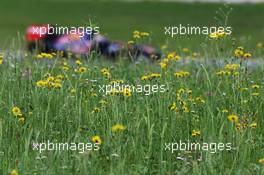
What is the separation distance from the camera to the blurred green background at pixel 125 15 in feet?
130

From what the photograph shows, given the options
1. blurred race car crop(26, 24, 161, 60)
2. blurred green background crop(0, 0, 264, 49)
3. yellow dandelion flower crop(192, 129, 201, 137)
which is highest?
blurred green background crop(0, 0, 264, 49)

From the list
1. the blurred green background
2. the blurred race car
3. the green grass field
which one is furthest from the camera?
the blurred green background

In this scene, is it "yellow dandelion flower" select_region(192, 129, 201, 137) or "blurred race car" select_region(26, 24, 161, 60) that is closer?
"yellow dandelion flower" select_region(192, 129, 201, 137)

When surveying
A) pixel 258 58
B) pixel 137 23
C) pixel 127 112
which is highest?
pixel 137 23

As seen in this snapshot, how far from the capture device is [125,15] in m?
43.8

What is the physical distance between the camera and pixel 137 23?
41.4 metres

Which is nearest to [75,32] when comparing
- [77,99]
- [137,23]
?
[77,99]

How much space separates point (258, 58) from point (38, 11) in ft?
112

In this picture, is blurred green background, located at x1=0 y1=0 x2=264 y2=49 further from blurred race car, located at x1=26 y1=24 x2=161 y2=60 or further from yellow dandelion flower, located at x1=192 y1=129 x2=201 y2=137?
yellow dandelion flower, located at x1=192 y1=129 x2=201 y2=137

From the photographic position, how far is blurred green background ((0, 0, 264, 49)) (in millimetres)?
39562

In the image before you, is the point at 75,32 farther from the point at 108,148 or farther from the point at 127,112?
the point at 108,148

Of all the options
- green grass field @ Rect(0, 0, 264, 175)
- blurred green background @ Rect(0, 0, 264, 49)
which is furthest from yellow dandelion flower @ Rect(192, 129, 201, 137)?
blurred green background @ Rect(0, 0, 264, 49)

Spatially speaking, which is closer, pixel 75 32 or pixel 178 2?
pixel 75 32

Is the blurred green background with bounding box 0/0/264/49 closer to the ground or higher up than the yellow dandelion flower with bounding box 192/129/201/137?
higher up
